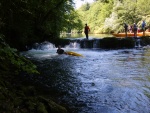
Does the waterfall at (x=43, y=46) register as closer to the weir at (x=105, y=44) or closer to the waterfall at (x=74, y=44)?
the weir at (x=105, y=44)

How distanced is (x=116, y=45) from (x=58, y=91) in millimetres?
16079

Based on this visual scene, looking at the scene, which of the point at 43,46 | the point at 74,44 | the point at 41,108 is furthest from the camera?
the point at 74,44

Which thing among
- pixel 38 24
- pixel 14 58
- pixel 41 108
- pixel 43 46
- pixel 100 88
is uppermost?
pixel 38 24

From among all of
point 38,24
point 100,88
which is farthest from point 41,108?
point 38,24

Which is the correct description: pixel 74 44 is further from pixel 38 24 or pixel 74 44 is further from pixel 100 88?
pixel 100 88

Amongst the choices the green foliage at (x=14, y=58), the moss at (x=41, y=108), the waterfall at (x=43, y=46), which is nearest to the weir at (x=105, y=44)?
the waterfall at (x=43, y=46)

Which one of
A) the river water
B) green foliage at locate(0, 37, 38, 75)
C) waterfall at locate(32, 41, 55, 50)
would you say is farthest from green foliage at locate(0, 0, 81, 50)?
green foliage at locate(0, 37, 38, 75)

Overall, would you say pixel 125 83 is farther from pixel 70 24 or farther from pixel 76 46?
pixel 70 24

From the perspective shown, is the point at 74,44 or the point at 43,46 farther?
the point at 74,44

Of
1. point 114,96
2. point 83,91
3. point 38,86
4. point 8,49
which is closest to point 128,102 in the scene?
point 114,96

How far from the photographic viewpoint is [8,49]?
14.1ft

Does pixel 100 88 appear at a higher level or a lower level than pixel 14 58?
lower

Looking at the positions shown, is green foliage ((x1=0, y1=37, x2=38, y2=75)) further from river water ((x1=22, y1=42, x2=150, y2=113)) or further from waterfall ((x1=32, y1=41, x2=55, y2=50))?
waterfall ((x1=32, y1=41, x2=55, y2=50))

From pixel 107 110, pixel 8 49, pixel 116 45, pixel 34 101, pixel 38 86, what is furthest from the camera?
pixel 116 45
